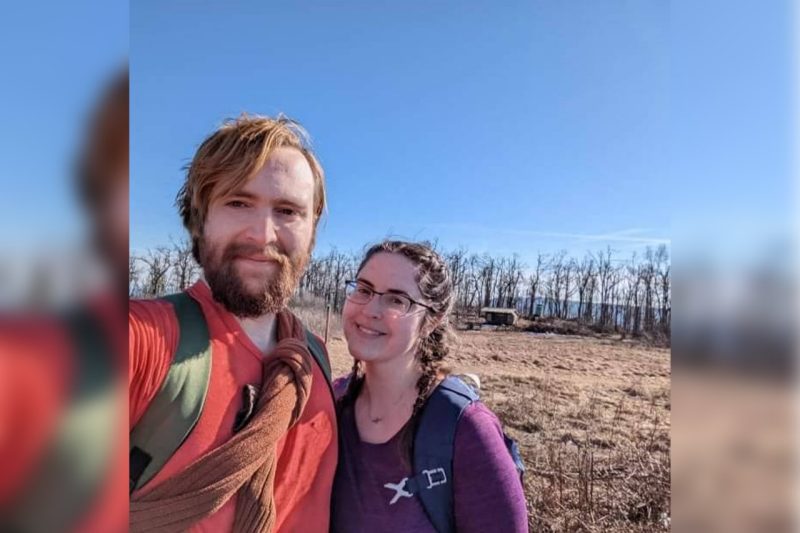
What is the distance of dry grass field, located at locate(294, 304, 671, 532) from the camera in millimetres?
1789

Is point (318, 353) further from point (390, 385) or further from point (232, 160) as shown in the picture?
point (232, 160)

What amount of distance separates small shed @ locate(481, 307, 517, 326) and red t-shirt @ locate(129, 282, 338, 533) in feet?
1.87

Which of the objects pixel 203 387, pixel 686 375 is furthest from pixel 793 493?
pixel 203 387

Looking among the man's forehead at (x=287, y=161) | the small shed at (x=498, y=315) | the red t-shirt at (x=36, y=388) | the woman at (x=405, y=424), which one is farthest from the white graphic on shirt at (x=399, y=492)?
the man's forehead at (x=287, y=161)

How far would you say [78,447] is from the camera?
2.66ft

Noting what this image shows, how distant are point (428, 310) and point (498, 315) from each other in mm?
311

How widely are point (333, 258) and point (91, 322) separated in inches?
32.2

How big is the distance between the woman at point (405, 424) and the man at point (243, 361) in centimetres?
10

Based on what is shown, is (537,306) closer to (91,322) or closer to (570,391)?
(570,391)

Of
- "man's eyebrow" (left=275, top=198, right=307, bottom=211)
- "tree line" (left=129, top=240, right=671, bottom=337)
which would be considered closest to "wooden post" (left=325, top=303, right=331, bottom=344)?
"tree line" (left=129, top=240, right=671, bottom=337)

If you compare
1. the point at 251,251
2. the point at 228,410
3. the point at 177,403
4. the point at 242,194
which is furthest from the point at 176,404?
the point at 242,194

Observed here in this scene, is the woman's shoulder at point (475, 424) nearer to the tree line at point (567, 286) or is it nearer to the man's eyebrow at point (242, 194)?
the tree line at point (567, 286)

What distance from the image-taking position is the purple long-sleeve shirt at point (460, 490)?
1.36 m

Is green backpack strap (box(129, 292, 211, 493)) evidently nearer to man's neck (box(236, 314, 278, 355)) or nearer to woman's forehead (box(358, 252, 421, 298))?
man's neck (box(236, 314, 278, 355))
